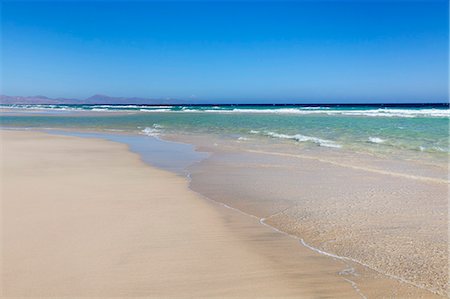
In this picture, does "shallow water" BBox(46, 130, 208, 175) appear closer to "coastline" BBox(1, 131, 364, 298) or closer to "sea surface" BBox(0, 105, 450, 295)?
"sea surface" BBox(0, 105, 450, 295)

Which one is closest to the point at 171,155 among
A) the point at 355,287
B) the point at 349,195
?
the point at 349,195

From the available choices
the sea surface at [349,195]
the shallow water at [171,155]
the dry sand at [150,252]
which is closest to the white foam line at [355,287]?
the dry sand at [150,252]

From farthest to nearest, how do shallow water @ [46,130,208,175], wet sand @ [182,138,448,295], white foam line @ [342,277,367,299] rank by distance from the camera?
shallow water @ [46,130,208,175], wet sand @ [182,138,448,295], white foam line @ [342,277,367,299]

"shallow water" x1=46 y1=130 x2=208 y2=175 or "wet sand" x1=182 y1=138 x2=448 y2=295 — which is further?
"shallow water" x1=46 y1=130 x2=208 y2=175

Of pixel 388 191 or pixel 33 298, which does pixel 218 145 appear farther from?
pixel 33 298

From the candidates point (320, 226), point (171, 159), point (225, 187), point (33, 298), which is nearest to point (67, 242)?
point (33, 298)

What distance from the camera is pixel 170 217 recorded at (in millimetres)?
5777

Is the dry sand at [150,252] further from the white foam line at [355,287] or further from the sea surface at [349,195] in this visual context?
the sea surface at [349,195]

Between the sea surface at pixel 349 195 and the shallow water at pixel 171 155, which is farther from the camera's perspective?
the shallow water at pixel 171 155

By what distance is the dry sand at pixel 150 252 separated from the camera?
363 centimetres

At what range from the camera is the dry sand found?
3.63 meters

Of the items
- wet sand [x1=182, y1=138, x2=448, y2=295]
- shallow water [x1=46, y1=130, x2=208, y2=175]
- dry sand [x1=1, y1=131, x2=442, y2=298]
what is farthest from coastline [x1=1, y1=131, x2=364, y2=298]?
shallow water [x1=46, y1=130, x2=208, y2=175]

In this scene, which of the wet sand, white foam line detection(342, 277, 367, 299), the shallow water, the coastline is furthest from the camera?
the shallow water

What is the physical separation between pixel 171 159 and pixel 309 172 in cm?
455
